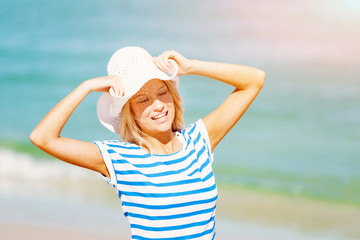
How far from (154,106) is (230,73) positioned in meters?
0.52

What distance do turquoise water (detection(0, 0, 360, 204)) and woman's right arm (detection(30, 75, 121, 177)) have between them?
5.06 meters

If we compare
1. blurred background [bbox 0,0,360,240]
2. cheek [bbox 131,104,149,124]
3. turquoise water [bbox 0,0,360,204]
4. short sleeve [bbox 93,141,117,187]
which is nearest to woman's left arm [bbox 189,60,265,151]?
cheek [bbox 131,104,149,124]

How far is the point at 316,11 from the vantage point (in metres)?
13.4

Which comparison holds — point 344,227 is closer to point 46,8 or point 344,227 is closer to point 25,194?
point 25,194

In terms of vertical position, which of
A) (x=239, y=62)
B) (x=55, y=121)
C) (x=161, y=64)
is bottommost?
(x=55, y=121)

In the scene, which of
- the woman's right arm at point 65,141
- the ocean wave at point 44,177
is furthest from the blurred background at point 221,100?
the woman's right arm at point 65,141

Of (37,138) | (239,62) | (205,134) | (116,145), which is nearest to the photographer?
(37,138)

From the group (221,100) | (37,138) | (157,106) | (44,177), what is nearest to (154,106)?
(157,106)

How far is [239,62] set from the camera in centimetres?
1303

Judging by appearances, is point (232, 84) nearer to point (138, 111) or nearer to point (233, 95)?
point (233, 95)

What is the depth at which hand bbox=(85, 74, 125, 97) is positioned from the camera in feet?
8.25

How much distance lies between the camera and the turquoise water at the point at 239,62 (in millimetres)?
8250

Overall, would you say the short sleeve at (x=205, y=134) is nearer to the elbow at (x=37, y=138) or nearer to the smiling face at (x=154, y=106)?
the smiling face at (x=154, y=106)

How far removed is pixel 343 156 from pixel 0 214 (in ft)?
16.9
